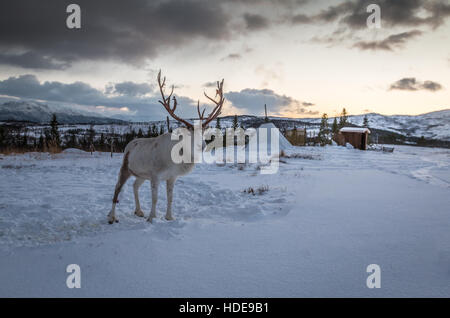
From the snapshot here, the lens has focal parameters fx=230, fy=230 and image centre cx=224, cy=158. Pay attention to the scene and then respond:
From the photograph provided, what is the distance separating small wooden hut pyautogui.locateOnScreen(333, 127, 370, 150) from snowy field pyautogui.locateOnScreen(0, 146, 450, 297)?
25590mm

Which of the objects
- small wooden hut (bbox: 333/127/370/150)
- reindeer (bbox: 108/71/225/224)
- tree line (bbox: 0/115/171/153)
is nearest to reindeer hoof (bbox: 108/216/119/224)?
reindeer (bbox: 108/71/225/224)

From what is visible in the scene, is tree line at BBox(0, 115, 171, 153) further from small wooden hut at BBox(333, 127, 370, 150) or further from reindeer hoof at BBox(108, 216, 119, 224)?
small wooden hut at BBox(333, 127, 370, 150)

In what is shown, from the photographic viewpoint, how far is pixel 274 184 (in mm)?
7977

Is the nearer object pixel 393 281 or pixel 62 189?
pixel 393 281

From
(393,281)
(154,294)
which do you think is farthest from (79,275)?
(393,281)

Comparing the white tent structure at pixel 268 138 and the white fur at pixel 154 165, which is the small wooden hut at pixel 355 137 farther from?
the white fur at pixel 154 165

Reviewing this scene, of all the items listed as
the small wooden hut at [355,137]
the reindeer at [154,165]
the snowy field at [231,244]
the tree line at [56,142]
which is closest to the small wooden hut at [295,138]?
the small wooden hut at [355,137]

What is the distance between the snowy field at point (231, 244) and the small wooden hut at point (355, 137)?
25590 millimetres

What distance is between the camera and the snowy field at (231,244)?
2424 millimetres

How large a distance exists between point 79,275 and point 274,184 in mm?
6370

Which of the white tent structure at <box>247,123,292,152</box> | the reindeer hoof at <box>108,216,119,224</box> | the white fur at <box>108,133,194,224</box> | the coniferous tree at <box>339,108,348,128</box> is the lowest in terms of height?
the reindeer hoof at <box>108,216,119,224</box>

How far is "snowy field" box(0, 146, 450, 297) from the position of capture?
2424 millimetres

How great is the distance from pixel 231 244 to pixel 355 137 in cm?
3210
